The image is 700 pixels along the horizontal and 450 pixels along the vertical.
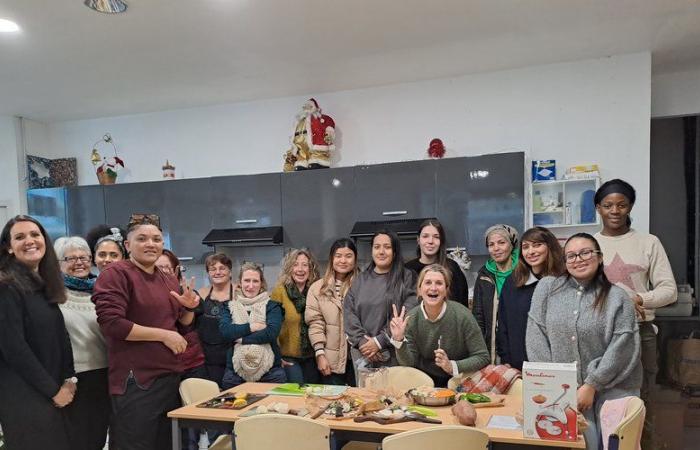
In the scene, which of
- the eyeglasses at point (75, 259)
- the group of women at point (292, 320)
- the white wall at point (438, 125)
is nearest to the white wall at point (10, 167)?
the white wall at point (438, 125)

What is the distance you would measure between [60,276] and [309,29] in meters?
2.03

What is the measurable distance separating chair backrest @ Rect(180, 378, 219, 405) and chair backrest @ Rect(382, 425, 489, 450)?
3.67 feet

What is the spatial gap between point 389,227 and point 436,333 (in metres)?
1.45

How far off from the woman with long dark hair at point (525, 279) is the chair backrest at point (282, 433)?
129 centimetres

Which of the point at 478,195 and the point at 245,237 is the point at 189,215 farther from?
the point at 478,195

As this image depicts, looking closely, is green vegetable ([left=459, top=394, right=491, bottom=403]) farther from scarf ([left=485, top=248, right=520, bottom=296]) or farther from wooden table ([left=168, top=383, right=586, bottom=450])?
scarf ([left=485, top=248, right=520, bottom=296])

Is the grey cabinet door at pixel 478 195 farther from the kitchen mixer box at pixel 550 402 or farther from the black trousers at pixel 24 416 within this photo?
the black trousers at pixel 24 416

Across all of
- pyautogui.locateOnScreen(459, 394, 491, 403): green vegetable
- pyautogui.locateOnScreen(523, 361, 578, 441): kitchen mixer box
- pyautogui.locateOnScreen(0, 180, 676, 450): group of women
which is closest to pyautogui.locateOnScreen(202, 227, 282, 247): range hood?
pyautogui.locateOnScreen(0, 180, 676, 450): group of women

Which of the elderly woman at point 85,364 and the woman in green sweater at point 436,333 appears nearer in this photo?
the elderly woman at point 85,364

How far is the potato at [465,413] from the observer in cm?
192

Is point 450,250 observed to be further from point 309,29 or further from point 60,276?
point 60,276

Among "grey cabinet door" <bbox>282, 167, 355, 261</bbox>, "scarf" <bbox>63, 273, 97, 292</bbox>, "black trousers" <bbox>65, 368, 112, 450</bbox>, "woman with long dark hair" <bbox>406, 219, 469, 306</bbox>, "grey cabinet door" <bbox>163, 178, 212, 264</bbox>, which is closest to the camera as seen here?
"black trousers" <bbox>65, 368, 112, 450</bbox>

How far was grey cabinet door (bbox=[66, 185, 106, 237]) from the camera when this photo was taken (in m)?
4.82

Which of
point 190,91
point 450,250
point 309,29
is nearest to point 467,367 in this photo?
point 450,250
